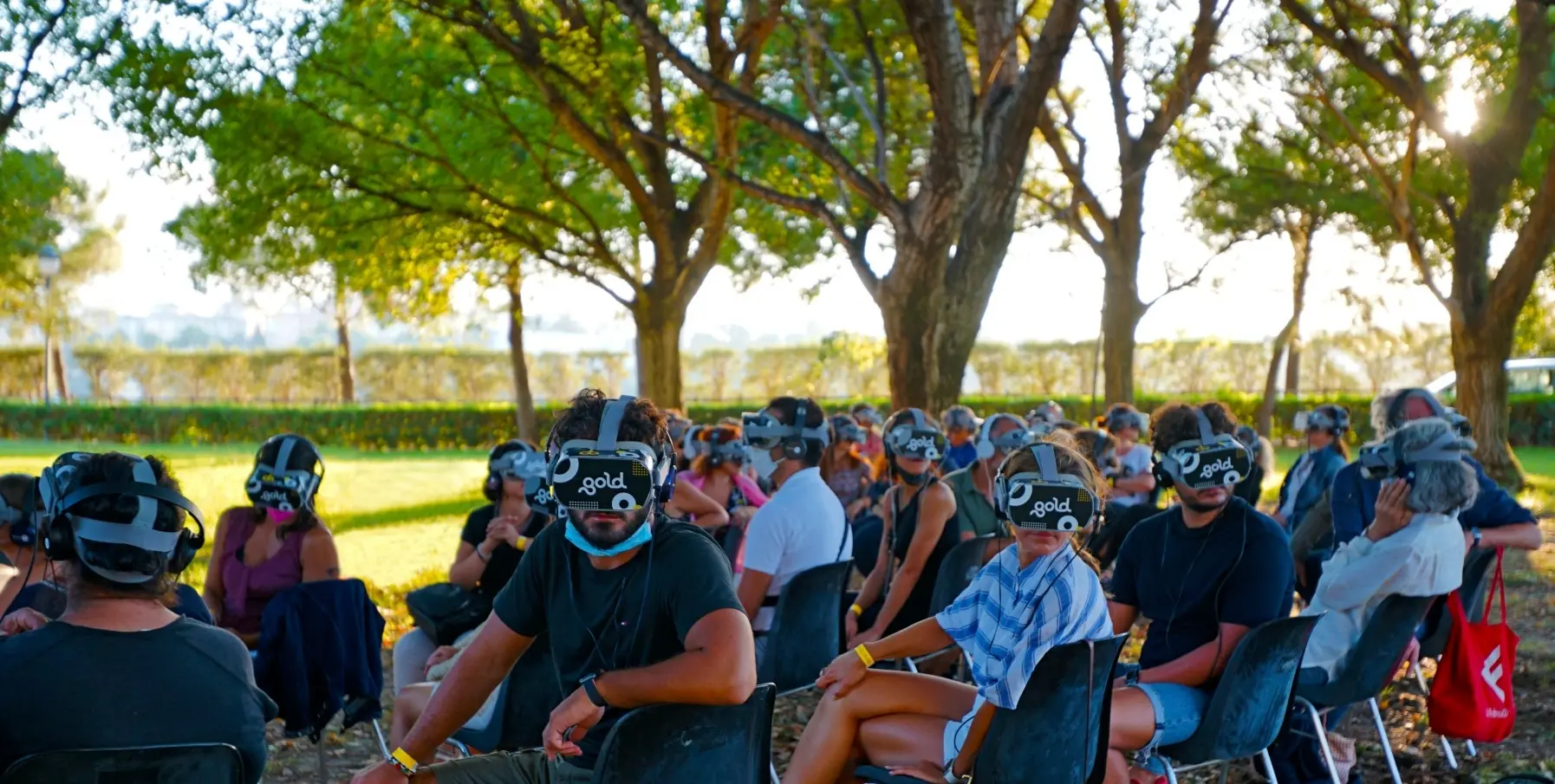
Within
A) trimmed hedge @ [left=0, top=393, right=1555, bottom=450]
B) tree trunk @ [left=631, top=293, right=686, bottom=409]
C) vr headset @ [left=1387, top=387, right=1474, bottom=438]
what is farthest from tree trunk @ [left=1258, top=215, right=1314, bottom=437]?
vr headset @ [left=1387, top=387, right=1474, bottom=438]

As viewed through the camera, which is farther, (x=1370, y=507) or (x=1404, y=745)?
(x=1370, y=507)

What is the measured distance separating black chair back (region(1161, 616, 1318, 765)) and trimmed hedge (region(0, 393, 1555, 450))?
28298 mm

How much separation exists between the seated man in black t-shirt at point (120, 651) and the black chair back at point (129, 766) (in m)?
0.06

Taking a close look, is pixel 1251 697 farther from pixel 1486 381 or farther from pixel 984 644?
pixel 1486 381

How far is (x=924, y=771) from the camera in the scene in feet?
13.2

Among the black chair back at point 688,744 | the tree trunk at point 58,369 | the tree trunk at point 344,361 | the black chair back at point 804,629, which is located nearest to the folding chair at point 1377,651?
the black chair back at point 804,629

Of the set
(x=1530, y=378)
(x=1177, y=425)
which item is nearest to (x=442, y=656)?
(x=1177, y=425)

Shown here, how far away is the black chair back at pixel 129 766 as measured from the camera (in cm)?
273

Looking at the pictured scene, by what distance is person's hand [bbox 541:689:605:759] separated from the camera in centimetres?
290

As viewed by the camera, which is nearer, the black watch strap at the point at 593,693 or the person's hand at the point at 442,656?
the black watch strap at the point at 593,693

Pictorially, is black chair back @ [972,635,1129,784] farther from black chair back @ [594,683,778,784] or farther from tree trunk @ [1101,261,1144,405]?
tree trunk @ [1101,261,1144,405]

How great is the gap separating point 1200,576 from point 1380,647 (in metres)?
0.82

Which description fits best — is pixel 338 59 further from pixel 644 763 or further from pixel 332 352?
pixel 332 352

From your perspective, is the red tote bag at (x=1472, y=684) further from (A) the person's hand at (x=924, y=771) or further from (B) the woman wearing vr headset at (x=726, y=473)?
(B) the woman wearing vr headset at (x=726, y=473)
